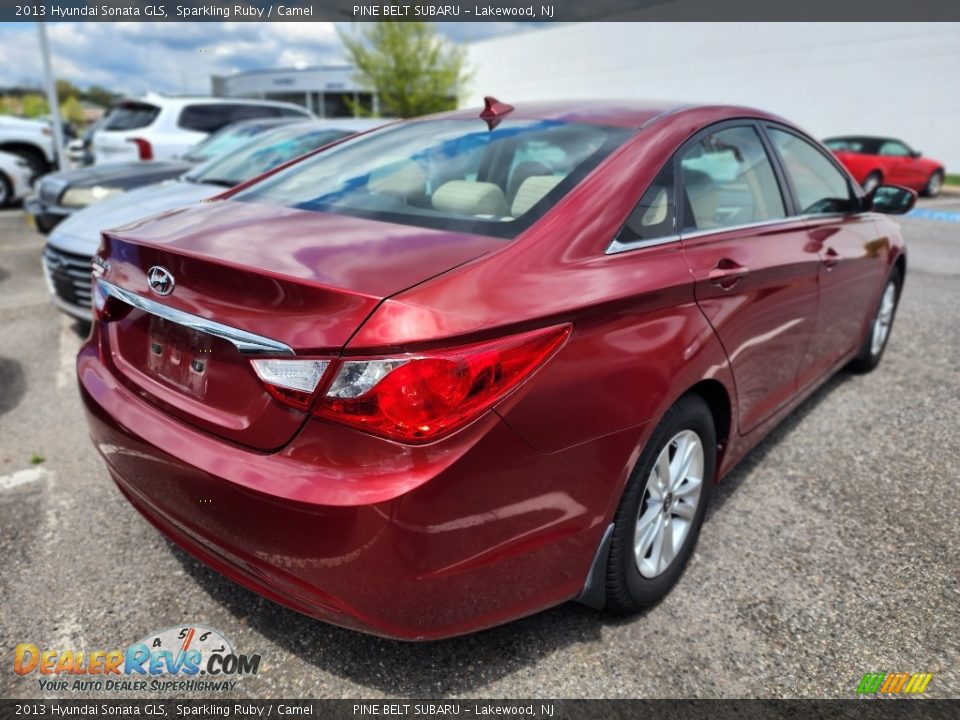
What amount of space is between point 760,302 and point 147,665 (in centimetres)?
232

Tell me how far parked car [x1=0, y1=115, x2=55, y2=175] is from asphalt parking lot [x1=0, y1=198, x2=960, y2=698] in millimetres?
12655

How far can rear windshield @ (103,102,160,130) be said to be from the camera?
9.69 metres

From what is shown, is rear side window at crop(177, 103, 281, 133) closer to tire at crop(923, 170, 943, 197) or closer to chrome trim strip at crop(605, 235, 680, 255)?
chrome trim strip at crop(605, 235, 680, 255)

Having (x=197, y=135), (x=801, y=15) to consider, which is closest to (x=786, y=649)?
(x=197, y=135)

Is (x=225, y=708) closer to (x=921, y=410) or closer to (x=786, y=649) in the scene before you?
(x=786, y=649)

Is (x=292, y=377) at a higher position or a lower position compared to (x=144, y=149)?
higher

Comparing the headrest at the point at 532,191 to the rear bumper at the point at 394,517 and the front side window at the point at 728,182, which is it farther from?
the rear bumper at the point at 394,517

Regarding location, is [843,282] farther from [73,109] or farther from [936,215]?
[73,109]

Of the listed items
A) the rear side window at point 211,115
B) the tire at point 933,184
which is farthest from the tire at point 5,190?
the tire at point 933,184

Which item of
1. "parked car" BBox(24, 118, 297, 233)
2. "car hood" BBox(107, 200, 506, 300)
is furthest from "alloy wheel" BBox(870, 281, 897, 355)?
"parked car" BBox(24, 118, 297, 233)

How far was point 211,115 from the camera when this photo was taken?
9922 millimetres

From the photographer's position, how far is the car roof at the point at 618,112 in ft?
8.15

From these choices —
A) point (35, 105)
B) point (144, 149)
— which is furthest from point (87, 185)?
point (35, 105)

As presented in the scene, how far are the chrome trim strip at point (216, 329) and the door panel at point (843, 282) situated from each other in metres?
2.38
